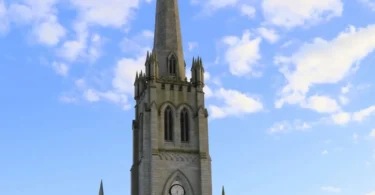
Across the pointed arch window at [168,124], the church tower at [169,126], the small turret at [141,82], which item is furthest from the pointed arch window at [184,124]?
the small turret at [141,82]

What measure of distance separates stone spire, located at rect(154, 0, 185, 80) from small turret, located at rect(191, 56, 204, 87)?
4.67ft

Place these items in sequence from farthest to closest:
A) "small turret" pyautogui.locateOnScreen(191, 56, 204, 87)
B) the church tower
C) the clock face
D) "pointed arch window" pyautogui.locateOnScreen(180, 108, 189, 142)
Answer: "small turret" pyautogui.locateOnScreen(191, 56, 204, 87) → "pointed arch window" pyautogui.locateOnScreen(180, 108, 189, 142) → the church tower → the clock face

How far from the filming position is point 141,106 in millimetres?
73375

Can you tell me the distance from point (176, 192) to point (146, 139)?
6390 mm

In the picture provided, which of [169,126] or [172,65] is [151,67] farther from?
[169,126]

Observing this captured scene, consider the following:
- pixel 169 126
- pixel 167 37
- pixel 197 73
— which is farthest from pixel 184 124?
pixel 167 37

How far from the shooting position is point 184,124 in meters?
71.6

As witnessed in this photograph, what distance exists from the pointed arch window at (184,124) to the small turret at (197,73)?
355 cm

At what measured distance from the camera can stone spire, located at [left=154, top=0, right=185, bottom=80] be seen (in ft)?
245

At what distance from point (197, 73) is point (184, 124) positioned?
20.4ft

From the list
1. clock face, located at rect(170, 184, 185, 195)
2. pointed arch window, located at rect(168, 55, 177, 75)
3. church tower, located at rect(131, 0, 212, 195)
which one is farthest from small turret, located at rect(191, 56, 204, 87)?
clock face, located at rect(170, 184, 185, 195)

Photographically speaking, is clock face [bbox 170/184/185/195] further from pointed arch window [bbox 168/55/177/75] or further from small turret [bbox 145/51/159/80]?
pointed arch window [bbox 168/55/177/75]

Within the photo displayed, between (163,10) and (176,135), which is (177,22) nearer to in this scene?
(163,10)

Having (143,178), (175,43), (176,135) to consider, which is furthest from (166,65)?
(143,178)
